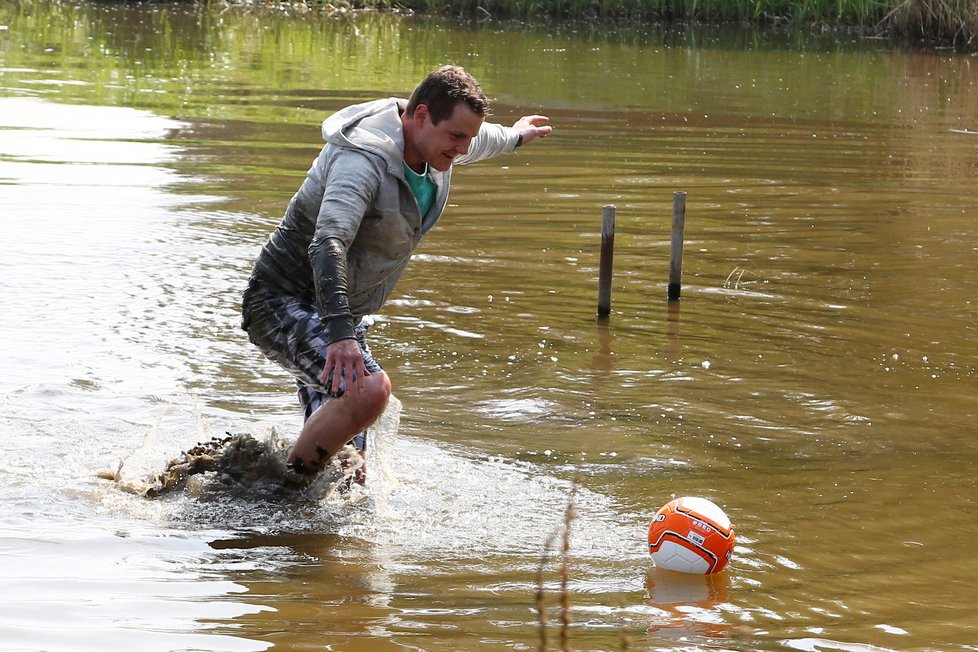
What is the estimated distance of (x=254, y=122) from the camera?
17.0 metres

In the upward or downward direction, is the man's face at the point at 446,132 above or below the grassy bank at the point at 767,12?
below

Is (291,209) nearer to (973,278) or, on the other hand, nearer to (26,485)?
(26,485)

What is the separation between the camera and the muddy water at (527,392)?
4.80m

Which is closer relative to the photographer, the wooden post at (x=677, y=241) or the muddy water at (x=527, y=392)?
the muddy water at (x=527, y=392)

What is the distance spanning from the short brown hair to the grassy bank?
24.1m

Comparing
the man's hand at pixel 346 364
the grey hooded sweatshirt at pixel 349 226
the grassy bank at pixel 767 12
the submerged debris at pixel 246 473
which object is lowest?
the submerged debris at pixel 246 473

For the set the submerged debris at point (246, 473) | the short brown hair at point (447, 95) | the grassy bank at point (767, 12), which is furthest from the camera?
the grassy bank at point (767, 12)

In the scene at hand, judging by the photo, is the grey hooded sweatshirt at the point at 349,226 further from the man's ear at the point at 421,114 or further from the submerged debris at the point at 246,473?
the submerged debris at the point at 246,473

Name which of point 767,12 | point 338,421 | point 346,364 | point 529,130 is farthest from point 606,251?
point 767,12

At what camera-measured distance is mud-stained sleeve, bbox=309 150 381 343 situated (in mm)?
5004

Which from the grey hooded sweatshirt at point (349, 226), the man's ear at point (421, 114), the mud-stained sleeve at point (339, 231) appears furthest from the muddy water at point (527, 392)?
the man's ear at point (421, 114)

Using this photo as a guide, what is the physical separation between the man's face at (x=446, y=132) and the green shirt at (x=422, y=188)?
9cm

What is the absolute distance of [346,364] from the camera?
5031mm

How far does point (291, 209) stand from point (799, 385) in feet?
11.4
